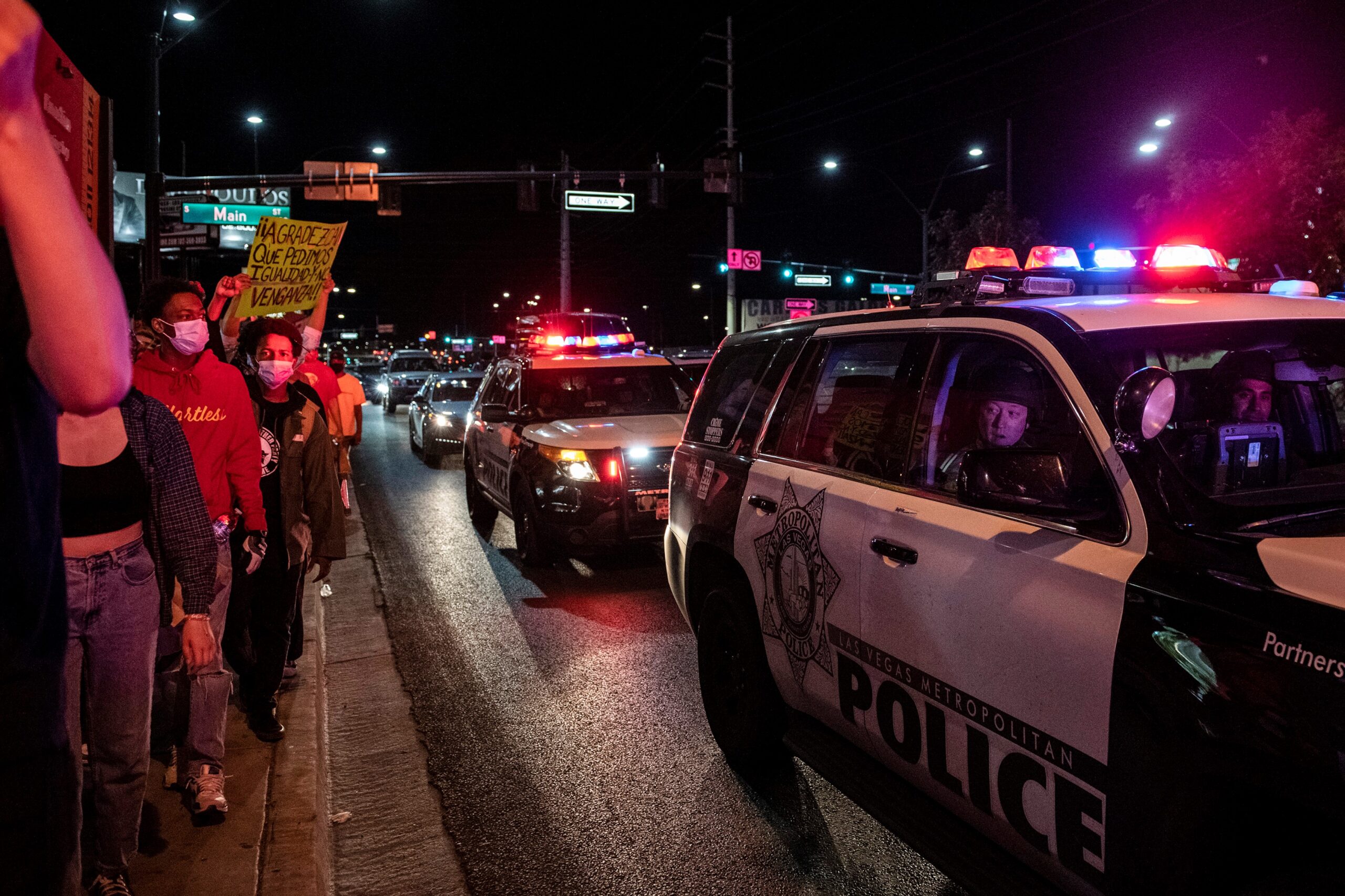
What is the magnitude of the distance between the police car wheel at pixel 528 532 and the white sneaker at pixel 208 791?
4575 millimetres

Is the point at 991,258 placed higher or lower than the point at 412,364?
lower

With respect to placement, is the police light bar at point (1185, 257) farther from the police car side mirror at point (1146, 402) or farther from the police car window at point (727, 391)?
the police car side mirror at point (1146, 402)

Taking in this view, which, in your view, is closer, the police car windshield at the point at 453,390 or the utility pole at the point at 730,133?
the police car windshield at the point at 453,390

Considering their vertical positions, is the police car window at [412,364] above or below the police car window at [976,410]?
above

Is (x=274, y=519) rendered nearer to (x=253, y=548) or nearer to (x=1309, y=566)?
(x=253, y=548)

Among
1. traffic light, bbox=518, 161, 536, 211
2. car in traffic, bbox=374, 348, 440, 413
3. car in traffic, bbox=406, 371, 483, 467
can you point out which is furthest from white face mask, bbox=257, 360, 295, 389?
car in traffic, bbox=374, 348, 440, 413

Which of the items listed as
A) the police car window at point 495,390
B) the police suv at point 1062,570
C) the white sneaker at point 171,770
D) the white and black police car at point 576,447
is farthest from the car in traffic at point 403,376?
the police suv at point 1062,570

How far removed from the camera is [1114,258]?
14.5 feet

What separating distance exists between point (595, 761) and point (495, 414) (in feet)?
16.0

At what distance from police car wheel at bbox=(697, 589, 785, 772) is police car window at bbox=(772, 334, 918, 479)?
0.80 meters

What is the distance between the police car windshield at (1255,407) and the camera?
2.82 meters

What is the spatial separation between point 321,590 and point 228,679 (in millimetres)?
4163

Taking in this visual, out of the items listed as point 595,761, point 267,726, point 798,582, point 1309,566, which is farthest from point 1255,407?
point 267,726

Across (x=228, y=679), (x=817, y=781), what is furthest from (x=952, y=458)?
(x=228, y=679)
